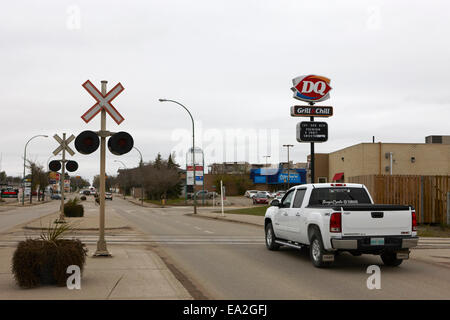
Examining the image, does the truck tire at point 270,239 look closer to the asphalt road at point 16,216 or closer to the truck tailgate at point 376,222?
the truck tailgate at point 376,222

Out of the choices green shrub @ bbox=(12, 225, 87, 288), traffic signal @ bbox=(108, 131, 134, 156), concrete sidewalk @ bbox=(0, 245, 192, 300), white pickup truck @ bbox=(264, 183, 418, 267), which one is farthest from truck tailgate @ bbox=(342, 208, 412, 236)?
green shrub @ bbox=(12, 225, 87, 288)

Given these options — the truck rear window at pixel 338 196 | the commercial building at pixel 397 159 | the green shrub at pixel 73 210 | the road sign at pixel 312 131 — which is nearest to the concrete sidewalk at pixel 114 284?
the truck rear window at pixel 338 196

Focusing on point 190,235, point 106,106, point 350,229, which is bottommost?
point 190,235

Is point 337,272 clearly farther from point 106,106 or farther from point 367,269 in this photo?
point 106,106

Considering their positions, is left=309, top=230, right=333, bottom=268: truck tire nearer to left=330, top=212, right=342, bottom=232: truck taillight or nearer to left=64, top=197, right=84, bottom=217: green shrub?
left=330, top=212, right=342, bottom=232: truck taillight

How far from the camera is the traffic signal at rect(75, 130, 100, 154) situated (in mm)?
11796

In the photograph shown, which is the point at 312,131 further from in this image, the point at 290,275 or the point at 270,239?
the point at 290,275

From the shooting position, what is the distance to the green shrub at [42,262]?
8.34 metres

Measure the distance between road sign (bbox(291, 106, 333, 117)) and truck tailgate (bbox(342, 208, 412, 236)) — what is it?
13.7 meters

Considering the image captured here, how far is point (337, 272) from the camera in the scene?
431 inches

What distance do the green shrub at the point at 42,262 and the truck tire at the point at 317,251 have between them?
525cm
